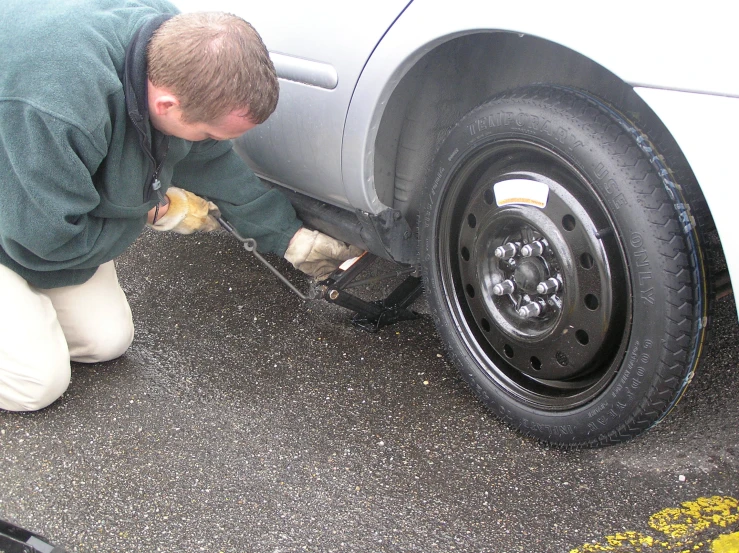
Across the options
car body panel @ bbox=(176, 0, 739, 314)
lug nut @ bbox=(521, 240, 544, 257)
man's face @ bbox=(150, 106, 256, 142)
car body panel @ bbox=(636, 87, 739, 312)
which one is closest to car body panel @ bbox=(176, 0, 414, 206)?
car body panel @ bbox=(176, 0, 739, 314)

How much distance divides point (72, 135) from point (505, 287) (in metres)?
1.14

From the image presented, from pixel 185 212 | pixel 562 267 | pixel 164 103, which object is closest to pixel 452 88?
pixel 562 267

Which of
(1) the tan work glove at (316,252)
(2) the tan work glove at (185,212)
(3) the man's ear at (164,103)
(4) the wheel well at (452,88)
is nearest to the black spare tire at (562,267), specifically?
(4) the wheel well at (452,88)

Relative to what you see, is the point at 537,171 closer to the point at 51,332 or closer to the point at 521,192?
the point at 521,192

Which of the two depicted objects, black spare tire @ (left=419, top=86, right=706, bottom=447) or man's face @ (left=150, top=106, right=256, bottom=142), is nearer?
black spare tire @ (left=419, top=86, right=706, bottom=447)

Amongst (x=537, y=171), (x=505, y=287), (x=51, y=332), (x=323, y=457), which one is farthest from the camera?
(x=51, y=332)

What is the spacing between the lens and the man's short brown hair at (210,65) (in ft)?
5.49

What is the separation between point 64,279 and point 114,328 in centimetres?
23

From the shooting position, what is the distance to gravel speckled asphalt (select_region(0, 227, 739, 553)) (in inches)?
68.0

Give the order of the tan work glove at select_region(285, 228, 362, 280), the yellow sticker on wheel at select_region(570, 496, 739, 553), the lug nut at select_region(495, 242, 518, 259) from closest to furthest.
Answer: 1. the yellow sticker on wheel at select_region(570, 496, 739, 553)
2. the lug nut at select_region(495, 242, 518, 259)
3. the tan work glove at select_region(285, 228, 362, 280)

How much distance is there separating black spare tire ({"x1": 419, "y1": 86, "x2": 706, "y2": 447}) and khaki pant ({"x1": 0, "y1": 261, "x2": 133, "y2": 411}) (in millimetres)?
1114

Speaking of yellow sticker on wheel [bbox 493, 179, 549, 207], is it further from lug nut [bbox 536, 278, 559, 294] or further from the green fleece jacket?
the green fleece jacket

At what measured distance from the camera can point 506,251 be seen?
184cm

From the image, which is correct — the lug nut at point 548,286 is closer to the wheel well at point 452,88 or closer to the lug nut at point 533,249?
the lug nut at point 533,249
